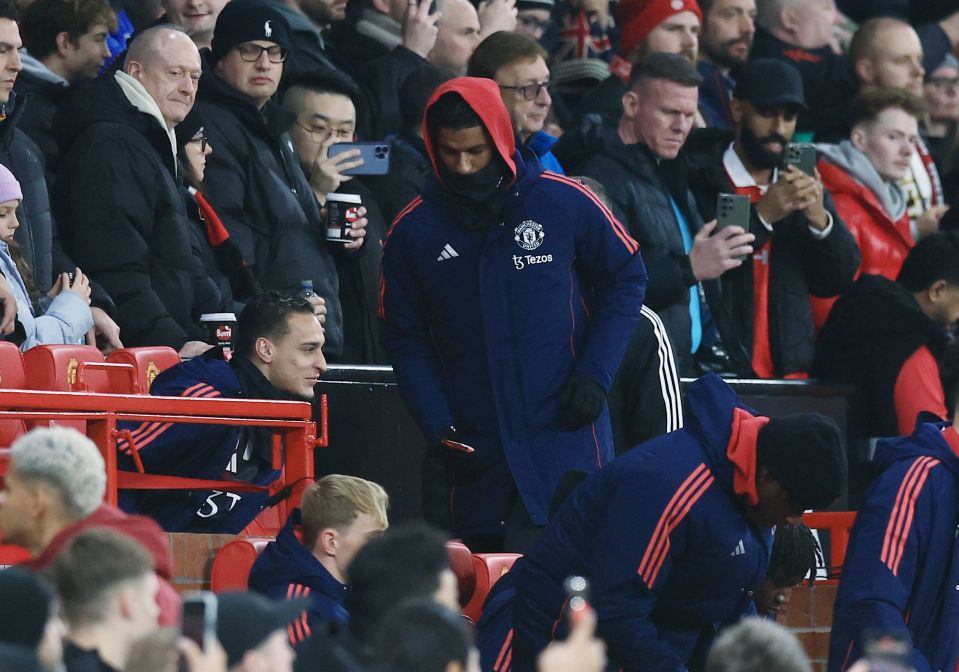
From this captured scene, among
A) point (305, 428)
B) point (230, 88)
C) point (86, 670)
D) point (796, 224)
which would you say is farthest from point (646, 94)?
point (86, 670)

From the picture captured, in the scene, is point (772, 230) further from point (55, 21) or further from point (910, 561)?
point (910, 561)

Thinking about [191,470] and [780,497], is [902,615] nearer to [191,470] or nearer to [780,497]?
[780,497]

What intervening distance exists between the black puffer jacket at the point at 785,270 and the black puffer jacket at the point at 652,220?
564mm

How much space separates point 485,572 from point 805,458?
160 cm

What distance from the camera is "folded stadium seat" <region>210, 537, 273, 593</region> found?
26.1ft

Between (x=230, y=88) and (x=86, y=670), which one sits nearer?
(x=86, y=670)

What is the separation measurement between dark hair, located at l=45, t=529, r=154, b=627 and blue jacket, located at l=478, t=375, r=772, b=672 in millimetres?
2014

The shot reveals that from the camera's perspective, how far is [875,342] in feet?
40.0

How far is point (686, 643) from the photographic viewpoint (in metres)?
7.36

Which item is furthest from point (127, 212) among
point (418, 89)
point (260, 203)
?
point (418, 89)

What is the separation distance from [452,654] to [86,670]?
0.81 meters

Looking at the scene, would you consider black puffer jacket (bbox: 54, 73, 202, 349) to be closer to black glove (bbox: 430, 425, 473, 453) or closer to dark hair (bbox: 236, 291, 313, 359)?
dark hair (bbox: 236, 291, 313, 359)

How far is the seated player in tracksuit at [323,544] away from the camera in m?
7.68

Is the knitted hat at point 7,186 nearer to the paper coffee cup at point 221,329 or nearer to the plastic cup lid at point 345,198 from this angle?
the paper coffee cup at point 221,329
